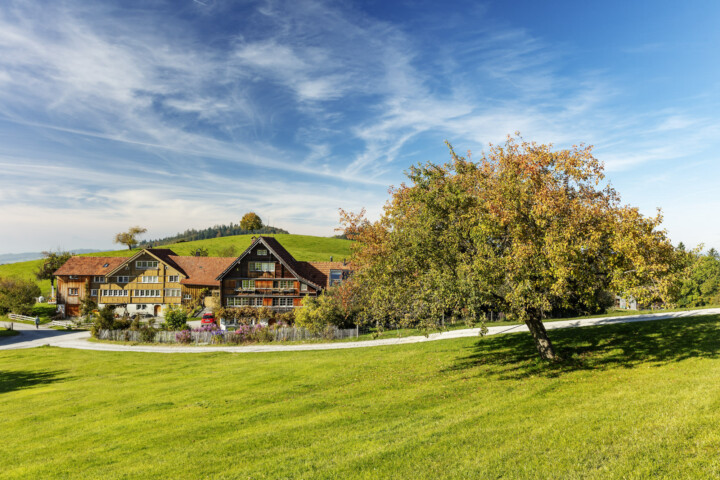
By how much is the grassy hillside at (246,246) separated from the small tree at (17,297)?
36663 mm

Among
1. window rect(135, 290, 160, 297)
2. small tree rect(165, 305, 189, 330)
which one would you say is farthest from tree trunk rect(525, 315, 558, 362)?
window rect(135, 290, 160, 297)

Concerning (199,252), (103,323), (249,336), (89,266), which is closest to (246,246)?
(199,252)

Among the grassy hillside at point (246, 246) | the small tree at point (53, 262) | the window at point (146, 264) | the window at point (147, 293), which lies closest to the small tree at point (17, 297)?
the small tree at point (53, 262)

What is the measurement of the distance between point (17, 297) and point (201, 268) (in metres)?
29.9

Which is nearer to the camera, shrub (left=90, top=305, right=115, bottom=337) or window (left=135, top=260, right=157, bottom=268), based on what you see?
shrub (left=90, top=305, right=115, bottom=337)

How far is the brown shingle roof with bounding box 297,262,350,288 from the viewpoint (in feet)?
213

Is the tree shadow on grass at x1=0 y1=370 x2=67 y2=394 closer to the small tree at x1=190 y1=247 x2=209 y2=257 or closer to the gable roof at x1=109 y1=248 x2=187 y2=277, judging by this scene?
the gable roof at x1=109 y1=248 x2=187 y2=277

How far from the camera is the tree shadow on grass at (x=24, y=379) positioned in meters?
26.9

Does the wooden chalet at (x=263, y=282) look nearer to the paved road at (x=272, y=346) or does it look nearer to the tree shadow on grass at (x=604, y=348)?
the paved road at (x=272, y=346)

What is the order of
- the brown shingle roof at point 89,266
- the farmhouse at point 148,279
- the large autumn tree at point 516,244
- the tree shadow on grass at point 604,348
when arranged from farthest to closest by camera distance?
the brown shingle roof at point 89,266, the farmhouse at point 148,279, the tree shadow on grass at point 604,348, the large autumn tree at point 516,244

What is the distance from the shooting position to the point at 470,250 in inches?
670

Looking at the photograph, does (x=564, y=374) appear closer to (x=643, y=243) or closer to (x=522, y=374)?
(x=522, y=374)

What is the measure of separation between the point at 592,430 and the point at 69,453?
16.0m

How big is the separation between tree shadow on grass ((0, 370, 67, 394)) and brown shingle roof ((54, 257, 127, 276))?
47.0 m
